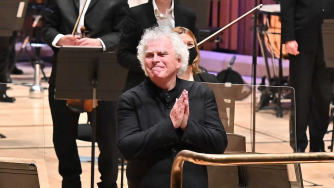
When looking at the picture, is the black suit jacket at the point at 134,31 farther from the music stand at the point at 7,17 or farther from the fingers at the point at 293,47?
the music stand at the point at 7,17

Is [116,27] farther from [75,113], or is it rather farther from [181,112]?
[181,112]

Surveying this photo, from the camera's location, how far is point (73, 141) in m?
3.69

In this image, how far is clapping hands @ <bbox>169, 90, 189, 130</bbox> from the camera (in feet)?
7.74

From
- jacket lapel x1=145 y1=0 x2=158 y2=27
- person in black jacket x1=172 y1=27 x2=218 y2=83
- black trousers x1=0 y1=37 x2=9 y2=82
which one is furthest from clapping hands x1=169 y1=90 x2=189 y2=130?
black trousers x1=0 y1=37 x2=9 y2=82

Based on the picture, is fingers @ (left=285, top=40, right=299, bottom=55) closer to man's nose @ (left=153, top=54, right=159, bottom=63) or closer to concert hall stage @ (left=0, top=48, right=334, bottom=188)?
concert hall stage @ (left=0, top=48, right=334, bottom=188)

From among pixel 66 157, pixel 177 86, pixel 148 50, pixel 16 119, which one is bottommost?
pixel 66 157

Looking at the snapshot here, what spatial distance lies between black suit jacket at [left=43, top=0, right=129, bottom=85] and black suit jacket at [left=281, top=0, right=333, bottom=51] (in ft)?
5.28

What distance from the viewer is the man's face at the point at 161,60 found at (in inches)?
99.8

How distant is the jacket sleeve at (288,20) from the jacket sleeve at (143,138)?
2.54 m

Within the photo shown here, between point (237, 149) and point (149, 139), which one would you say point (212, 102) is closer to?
point (149, 139)

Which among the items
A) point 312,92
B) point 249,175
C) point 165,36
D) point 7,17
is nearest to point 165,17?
point 165,36

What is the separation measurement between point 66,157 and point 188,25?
1123 millimetres

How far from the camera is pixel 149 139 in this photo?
2.38m

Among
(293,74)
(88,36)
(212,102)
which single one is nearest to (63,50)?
(88,36)
